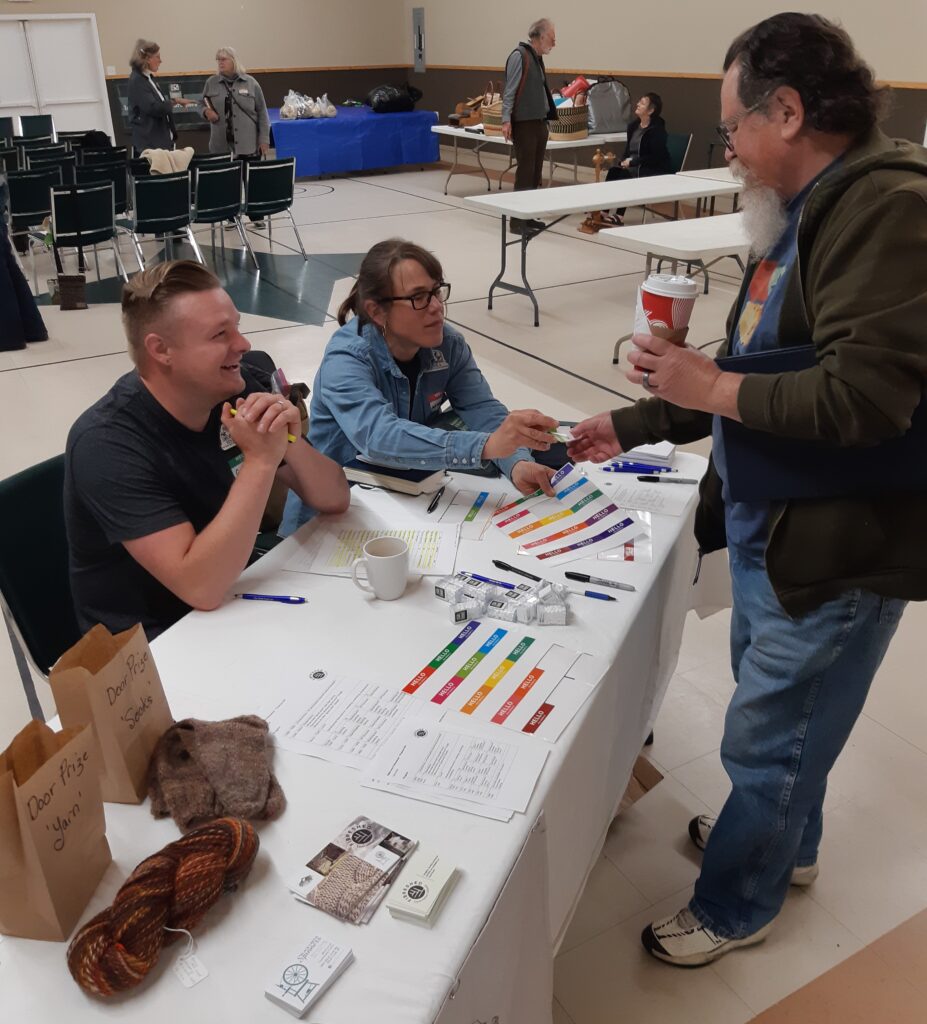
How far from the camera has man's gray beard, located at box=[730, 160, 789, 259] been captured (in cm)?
128

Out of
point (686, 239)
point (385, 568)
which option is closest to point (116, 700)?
point (385, 568)

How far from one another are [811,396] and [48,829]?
1038 millimetres

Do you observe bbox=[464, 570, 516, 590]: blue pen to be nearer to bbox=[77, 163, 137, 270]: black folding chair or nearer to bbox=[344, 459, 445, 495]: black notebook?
bbox=[344, 459, 445, 495]: black notebook

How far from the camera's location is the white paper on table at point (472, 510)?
70.3 inches

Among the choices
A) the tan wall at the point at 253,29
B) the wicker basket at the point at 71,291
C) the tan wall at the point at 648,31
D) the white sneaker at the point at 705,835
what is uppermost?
the tan wall at the point at 253,29

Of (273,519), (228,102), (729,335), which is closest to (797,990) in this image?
(729,335)

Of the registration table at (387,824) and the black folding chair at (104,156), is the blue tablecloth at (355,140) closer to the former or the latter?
the black folding chair at (104,156)

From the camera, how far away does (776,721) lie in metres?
1.43

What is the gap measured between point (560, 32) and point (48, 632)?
10.8 metres

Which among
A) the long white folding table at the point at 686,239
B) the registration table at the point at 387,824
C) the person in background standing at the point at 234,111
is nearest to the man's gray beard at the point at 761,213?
the registration table at the point at 387,824

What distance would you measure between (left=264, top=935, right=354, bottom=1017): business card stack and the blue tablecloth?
11.5m

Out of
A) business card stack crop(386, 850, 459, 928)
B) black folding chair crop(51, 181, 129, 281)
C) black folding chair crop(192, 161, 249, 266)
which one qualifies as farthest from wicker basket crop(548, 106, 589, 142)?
business card stack crop(386, 850, 459, 928)

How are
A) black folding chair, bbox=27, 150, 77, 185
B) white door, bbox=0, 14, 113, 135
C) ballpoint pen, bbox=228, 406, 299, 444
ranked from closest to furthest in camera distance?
ballpoint pen, bbox=228, 406, 299, 444 → black folding chair, bbox=27, 150, 77, 185 → white door, bbox=0, 14, 113, 135

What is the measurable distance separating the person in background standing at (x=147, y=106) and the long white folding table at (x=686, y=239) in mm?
6109
